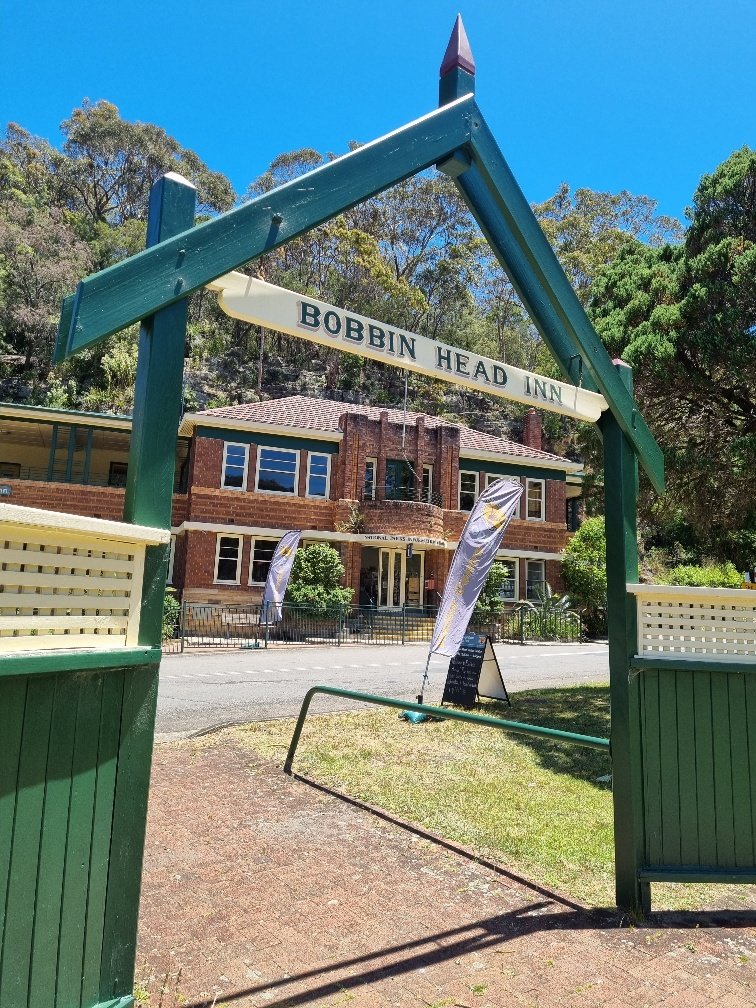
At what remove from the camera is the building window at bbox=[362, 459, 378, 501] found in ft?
93.5

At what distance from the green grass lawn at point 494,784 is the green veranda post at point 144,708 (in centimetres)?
61

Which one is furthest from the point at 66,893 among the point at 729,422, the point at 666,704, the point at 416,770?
the point at 729,422

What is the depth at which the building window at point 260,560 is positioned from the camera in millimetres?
26484

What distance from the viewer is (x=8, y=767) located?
7.29 ft

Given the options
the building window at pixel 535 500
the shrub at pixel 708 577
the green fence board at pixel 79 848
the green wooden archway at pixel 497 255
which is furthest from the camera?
the building window at pixel 535 500

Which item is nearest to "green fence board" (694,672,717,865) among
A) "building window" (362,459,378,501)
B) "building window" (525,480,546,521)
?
"building window" (362,459,378,501)

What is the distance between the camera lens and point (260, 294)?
296 centimetres

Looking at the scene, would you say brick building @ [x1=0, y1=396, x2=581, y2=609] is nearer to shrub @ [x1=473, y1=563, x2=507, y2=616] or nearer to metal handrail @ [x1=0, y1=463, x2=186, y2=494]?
metal handrail @ [x1=0, y1=463, x2=186, y2=494]

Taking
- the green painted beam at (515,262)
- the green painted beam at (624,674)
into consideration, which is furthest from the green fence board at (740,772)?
the green painted beam at (515,262)

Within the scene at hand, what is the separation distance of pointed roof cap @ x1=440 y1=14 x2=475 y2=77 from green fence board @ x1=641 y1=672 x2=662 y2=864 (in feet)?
11.2

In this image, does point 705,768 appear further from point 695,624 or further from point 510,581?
point 510,581

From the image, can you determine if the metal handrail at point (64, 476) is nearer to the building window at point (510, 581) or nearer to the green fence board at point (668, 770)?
the building window at point (510, 581)

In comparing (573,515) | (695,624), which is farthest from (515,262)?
(573,515)

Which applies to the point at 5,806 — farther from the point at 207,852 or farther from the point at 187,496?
the point at 187,496
